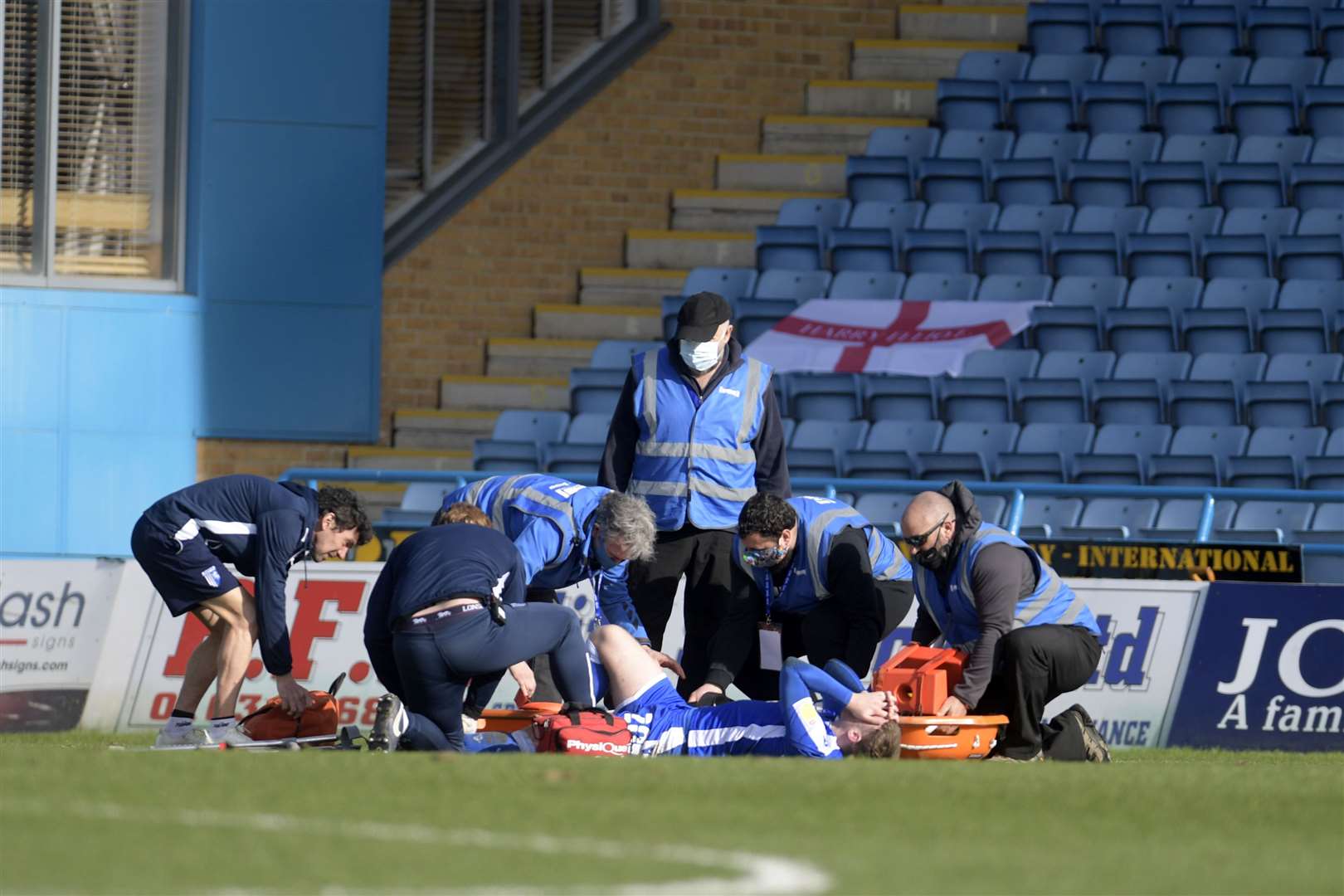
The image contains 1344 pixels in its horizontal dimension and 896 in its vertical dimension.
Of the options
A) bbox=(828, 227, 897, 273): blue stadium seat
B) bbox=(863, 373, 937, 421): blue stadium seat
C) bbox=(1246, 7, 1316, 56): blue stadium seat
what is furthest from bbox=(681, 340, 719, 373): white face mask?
bbox=(1246, 7, 1316, 56): blue stadium seat

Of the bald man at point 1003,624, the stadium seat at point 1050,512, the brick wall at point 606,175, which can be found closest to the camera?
the bald man at point 1003,624

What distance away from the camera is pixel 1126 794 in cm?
632

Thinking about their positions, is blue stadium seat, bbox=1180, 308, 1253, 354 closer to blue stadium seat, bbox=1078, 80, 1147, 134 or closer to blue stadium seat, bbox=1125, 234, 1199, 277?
blue stadium seat, bbox=1125, 234, 1199, 277

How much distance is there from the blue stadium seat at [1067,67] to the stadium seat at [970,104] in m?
0.40

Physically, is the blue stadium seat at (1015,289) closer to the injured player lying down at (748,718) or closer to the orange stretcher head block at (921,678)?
the orange stretcher head block at (921,678)

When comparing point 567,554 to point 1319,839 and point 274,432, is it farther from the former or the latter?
point 274,432

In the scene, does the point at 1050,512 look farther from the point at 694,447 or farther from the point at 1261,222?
the point at 694,447

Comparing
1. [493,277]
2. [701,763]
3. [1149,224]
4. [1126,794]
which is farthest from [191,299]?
[1126,794]

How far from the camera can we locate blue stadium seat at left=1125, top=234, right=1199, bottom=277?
16.9 metres

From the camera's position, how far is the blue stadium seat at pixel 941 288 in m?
16.8

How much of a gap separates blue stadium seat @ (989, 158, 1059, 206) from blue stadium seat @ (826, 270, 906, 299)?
145 centimetres

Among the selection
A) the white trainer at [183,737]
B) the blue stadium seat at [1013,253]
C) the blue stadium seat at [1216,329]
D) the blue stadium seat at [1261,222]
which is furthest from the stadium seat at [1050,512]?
the white trainer at [183,737]

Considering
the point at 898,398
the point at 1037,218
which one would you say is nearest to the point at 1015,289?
the point at 1037,218

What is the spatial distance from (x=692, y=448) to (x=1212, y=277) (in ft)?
29.4
